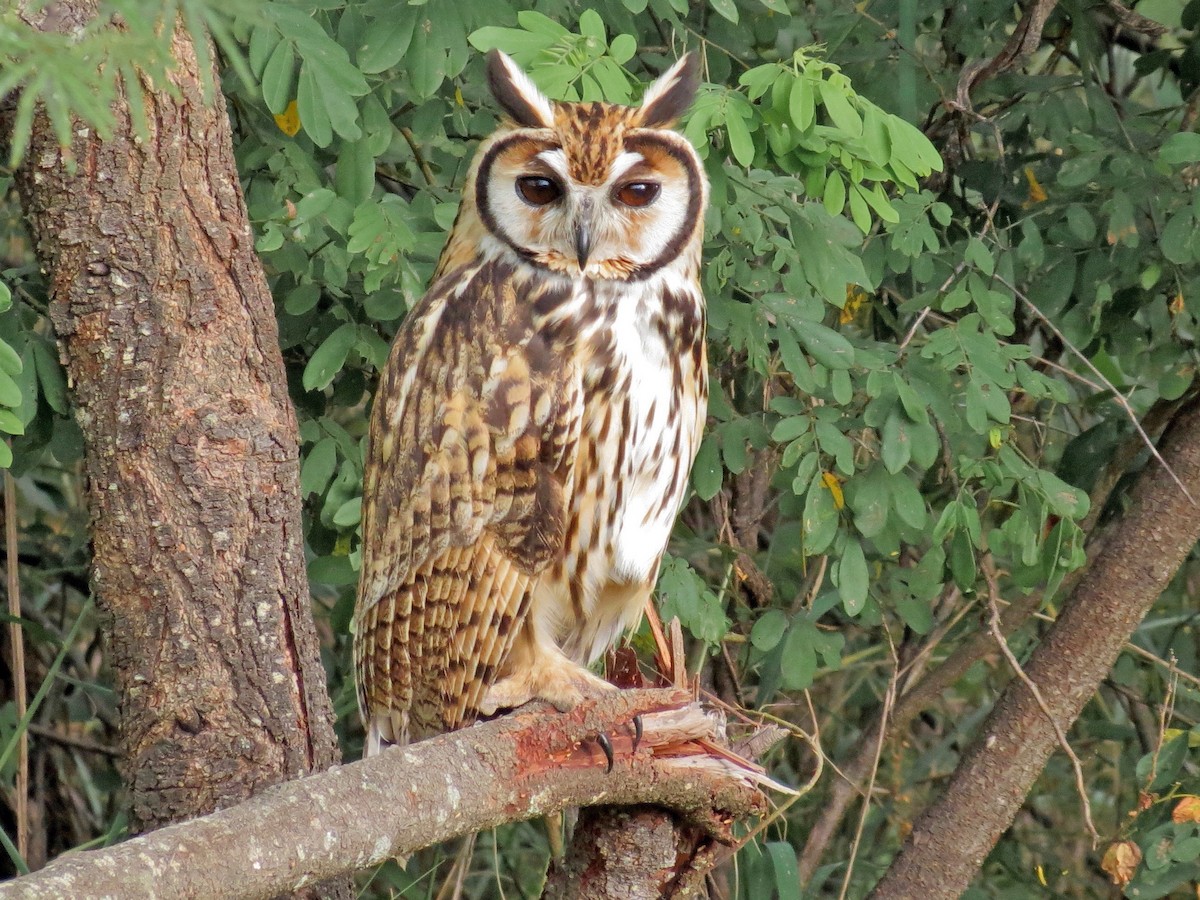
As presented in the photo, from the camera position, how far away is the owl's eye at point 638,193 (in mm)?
2297

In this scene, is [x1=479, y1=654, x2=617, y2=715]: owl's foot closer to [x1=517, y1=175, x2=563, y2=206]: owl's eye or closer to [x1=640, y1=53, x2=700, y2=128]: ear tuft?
[x1=517, y1=175, x2=563, y2=206]: owl's eye

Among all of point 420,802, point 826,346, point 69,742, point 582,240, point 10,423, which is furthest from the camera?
point 69,742

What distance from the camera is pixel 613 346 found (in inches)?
91.6

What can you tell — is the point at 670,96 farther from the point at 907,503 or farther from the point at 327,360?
the point at 907,503

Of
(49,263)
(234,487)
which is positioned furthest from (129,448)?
(49,263)

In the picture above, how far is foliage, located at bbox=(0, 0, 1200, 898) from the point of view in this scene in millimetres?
2336

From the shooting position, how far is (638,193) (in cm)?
231

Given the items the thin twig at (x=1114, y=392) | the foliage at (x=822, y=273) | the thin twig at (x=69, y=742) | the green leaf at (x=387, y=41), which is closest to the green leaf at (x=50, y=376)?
the foliage at (x=822, y=273)

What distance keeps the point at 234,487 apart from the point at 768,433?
1192mm

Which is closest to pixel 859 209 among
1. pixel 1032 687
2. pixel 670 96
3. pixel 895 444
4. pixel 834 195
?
pixel 834 195

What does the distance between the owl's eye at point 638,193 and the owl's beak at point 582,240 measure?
0.26 ft

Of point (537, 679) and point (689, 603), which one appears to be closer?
point (537, 679)

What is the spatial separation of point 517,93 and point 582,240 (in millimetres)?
266

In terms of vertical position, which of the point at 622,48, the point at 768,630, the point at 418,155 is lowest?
the point at 768,630
